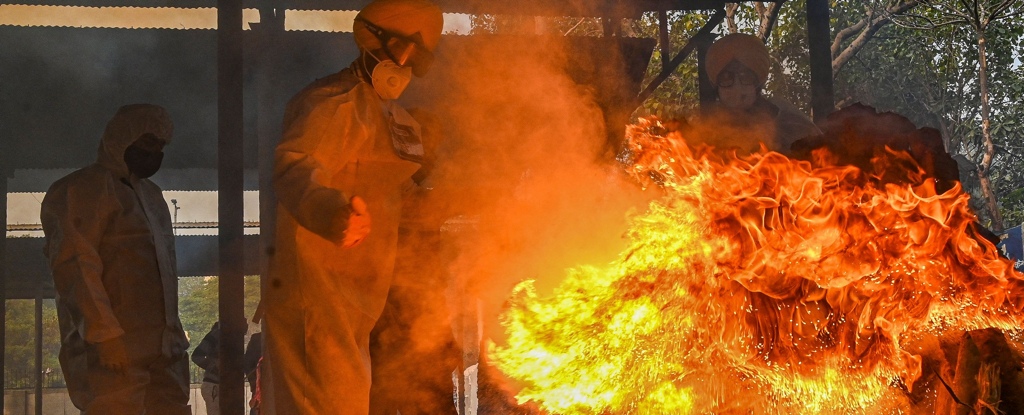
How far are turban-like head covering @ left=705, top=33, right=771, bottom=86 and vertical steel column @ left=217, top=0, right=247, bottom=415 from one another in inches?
104

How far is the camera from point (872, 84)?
1928 centimetres

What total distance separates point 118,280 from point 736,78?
11.6 feet

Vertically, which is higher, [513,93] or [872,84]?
[872,84]

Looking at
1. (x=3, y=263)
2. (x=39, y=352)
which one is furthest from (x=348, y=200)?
(x=39, y=352)

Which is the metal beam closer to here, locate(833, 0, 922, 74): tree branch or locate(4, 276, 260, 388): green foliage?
locate(833, 0, 922, 74): tree branch

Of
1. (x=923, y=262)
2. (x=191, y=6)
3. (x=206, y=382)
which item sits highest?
(x=191, y=6)

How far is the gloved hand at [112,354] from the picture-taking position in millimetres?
4082

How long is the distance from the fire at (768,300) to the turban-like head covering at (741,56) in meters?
1.13

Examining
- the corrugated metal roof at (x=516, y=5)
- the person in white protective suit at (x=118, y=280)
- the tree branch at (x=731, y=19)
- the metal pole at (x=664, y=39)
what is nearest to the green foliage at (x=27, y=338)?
the tree branch at (x=731, y=19)

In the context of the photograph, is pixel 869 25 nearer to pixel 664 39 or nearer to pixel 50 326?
pixel 664 39

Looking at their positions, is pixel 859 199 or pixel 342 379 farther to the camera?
pixel 859 199

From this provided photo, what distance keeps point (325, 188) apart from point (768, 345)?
1933 mm

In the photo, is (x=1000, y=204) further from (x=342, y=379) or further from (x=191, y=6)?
(x=342, y=379)

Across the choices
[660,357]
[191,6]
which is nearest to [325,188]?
[660,357]
